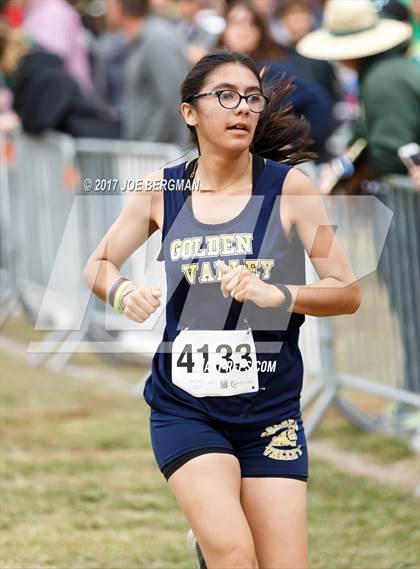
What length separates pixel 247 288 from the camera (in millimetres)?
3641

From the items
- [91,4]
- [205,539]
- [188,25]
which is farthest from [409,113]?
[91,4]

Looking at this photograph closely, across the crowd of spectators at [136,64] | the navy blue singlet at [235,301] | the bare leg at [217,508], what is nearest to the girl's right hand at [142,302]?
the navy blue singlet at [235,301]

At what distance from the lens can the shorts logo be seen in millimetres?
3926

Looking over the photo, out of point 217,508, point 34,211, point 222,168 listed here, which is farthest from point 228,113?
point 34,211

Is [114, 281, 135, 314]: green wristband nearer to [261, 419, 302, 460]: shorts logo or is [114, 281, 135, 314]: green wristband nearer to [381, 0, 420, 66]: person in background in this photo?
[261, 419, 302, 460]: shorts logo

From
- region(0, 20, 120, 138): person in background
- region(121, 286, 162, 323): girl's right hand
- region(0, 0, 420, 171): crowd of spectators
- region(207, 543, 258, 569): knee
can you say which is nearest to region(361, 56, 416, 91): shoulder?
region(0, 0, 420, 171): crowd of spectators

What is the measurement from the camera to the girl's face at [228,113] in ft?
12.9

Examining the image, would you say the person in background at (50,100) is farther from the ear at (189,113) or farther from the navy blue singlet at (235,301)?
the navy blue singlet at (235,301)

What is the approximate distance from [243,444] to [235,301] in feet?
1.43

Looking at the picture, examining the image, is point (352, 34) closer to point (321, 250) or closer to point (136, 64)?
point (136, 64)

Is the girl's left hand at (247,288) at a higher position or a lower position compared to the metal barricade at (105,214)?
lower

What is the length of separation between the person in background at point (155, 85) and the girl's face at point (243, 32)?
1.11m

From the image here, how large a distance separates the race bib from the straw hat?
296cm

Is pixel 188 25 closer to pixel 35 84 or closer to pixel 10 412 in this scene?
pixel 35 84
